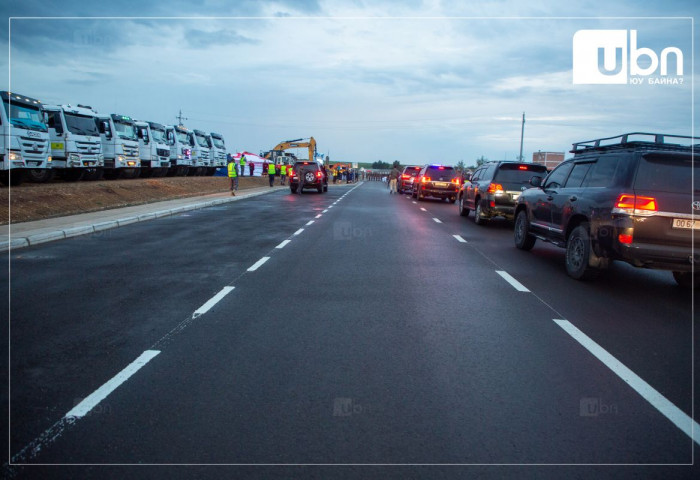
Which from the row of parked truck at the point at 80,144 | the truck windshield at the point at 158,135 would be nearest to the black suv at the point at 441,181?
the row of parked truck at the point at 80,144

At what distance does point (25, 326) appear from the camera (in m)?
5.64

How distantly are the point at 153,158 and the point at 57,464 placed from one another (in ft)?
107

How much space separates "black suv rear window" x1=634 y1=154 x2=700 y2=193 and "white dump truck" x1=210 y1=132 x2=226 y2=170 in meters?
40.4

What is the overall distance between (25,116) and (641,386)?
74.1 feet

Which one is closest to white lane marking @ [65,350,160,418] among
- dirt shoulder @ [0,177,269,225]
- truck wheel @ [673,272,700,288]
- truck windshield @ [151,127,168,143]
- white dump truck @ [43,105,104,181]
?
truck wheel @ [673,272,700,288]

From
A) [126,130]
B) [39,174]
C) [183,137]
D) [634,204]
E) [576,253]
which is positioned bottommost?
[576,253]

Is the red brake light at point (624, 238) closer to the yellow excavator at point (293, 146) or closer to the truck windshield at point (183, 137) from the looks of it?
the truck windshield at point (183, 137)

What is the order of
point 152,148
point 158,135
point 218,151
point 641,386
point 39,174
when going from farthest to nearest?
point 218,151, point 158,135, point 152,148, point 39,174, point 641,386

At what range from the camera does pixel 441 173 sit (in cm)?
2856

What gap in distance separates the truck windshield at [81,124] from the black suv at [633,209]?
890 inches

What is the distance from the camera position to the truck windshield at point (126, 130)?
28.9 metres

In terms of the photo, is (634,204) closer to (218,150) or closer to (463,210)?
(463,210)

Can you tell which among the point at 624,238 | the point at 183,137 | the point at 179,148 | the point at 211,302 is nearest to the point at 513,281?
the point at 624,238

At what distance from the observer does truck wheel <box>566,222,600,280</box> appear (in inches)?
323
